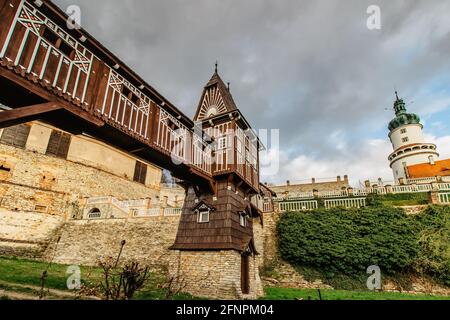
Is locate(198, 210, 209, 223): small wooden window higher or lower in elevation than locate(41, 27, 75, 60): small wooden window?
lower

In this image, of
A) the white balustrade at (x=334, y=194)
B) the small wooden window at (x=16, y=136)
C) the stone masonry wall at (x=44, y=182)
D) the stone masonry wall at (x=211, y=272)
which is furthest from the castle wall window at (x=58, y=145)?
the white balustrade at (x=334, y=194)

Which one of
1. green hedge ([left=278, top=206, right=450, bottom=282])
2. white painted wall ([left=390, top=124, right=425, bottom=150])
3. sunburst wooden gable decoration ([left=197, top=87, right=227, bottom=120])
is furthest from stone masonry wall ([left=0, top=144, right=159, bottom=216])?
white painted wall ([left=390, top=124, right=425, bottom=150])

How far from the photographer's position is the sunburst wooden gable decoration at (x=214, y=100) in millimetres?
13826

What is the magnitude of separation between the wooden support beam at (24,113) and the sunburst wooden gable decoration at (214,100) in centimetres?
883

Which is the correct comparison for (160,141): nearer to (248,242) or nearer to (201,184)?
(201,184)

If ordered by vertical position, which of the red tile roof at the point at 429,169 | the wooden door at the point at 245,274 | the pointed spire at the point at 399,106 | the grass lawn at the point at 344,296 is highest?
the pointed spire at the point at 399,106

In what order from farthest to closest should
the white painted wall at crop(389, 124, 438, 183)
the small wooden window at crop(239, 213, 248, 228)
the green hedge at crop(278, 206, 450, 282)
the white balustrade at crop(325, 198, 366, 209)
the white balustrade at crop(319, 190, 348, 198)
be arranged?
the white painted wall at crop(389, 124, 438, 183), the white balustrade at crop(319, 190, 348, 198), the white balustrade at crop(325, 198, 366, 209), the green hedge at crop(278, 206, 450, 282), the small wooden window at crop(239, 213, 248, 228)

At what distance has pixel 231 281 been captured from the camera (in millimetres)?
9805

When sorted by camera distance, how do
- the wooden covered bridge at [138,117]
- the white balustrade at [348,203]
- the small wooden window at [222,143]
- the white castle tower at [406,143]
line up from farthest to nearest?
1. the white castle tower at [406,143]
2. the white balustrade at [348,203]
3. the small wooden window at [222,143]
4. the wooden covered bridge at [138,117]

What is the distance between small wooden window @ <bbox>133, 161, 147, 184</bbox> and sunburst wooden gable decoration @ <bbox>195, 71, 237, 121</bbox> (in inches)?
602

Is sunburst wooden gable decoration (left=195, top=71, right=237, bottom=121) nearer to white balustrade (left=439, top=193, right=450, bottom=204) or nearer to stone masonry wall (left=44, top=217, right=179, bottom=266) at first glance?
stone masonry wall (left=44, top=217, right=179, bottom=266)

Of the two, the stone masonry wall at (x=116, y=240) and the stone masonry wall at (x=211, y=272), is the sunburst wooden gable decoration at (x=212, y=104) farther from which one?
the stone masonry wall at (x=211, y=272)

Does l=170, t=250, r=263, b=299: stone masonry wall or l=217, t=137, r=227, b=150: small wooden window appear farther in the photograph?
l=217, t=137, r=227, b=150: small wooden window

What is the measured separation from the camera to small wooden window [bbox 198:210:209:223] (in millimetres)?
11438
